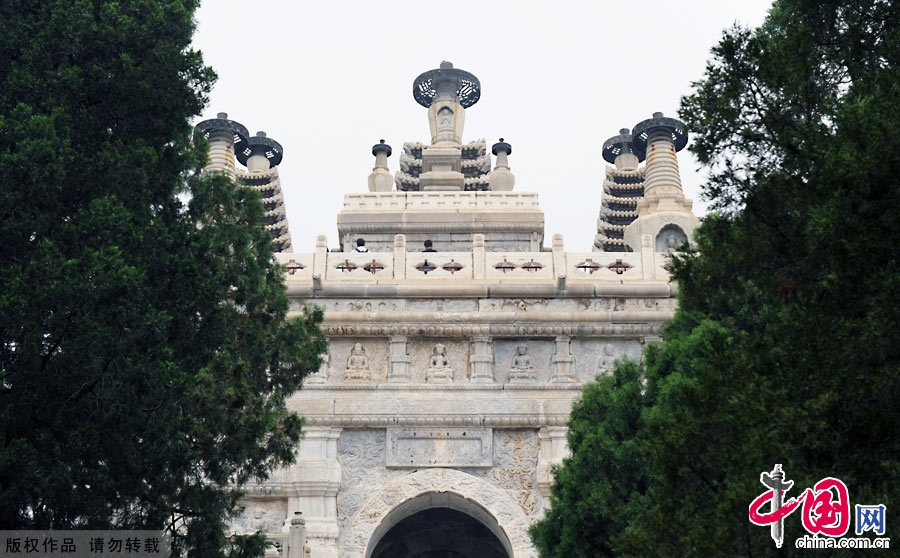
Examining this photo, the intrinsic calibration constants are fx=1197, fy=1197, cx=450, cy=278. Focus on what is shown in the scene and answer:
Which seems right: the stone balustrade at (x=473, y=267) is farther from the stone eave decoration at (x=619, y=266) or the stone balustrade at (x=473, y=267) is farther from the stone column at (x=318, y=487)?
the stone column at (x=318, y=487)

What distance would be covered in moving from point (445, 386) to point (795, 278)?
14346 mm

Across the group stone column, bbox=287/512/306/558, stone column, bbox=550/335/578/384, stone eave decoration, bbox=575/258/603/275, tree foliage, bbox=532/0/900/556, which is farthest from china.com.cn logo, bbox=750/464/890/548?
stone eave decoration, bbox=575/258/603/275

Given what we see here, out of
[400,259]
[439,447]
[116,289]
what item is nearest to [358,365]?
[439,447]

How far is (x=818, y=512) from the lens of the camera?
330 inches

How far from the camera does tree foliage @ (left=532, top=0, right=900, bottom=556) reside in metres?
7.99

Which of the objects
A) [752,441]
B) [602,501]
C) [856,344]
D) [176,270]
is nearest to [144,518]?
[176,270]

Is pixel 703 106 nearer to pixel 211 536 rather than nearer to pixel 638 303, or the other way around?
pixel 211 536

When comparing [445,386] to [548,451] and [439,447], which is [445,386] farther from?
[548,451]

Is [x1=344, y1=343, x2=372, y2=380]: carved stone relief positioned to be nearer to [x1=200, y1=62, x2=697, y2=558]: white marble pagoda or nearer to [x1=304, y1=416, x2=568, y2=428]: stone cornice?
[x1=200, y1=62, x2=697, y2=558]: white marble pagoda

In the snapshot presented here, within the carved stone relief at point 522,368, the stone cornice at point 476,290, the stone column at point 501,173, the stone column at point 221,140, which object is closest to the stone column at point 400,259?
the stone cornice at point 476,290

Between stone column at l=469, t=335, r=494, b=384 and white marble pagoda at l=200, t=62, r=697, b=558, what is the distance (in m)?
0.02

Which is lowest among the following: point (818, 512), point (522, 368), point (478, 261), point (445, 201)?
point (818, 512)

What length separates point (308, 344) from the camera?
14812mm

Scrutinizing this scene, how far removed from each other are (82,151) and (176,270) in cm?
157
